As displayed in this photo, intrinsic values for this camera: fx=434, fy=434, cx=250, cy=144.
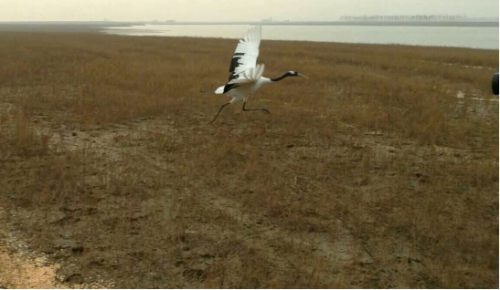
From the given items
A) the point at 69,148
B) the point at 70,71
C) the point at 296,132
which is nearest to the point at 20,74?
the point at 70,71

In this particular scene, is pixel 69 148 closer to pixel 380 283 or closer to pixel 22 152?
pixel 22 152

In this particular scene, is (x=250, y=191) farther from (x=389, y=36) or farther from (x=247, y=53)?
(x=389, y=36)

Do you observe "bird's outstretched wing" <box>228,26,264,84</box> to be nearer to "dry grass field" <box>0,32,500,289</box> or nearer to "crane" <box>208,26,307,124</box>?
"crane" <box>208,26,307,124</box>

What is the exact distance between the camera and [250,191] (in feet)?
17.2

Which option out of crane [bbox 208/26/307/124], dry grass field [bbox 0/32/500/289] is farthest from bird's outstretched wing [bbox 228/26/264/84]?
dry grass field [bbox 0/32/500/289]

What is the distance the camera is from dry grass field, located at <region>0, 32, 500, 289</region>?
368 cm

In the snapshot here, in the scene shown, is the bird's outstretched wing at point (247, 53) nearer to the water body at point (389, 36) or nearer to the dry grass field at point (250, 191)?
the dry grass field at point (250, 191)

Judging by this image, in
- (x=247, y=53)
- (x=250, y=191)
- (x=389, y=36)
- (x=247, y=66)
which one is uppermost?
(x=389, y=36)

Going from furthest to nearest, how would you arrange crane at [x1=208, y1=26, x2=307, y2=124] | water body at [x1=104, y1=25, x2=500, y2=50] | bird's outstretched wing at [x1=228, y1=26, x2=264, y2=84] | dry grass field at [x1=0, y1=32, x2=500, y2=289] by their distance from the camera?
1. water body at [x1=104, y1=25, x2=500, y2=50]
2. bird's outstretched wing at [x1=228, y1=26, x2=264, y2=84]
3. crane at [x1=208, y1=26, x2=307, y2=124]
4. dry grass field at [x1=0, y1=32, x2=500, y2=289]

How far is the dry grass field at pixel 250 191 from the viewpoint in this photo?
3.68m

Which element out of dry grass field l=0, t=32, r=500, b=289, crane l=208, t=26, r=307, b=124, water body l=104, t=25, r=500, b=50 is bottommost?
dry grass field l=0, t=32, r=500, b=289

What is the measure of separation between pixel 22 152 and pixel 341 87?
8.92 meters

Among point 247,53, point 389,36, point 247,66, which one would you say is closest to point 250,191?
point 247,66

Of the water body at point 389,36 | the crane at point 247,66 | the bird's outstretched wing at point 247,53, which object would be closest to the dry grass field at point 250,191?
the crane at point 247,66
